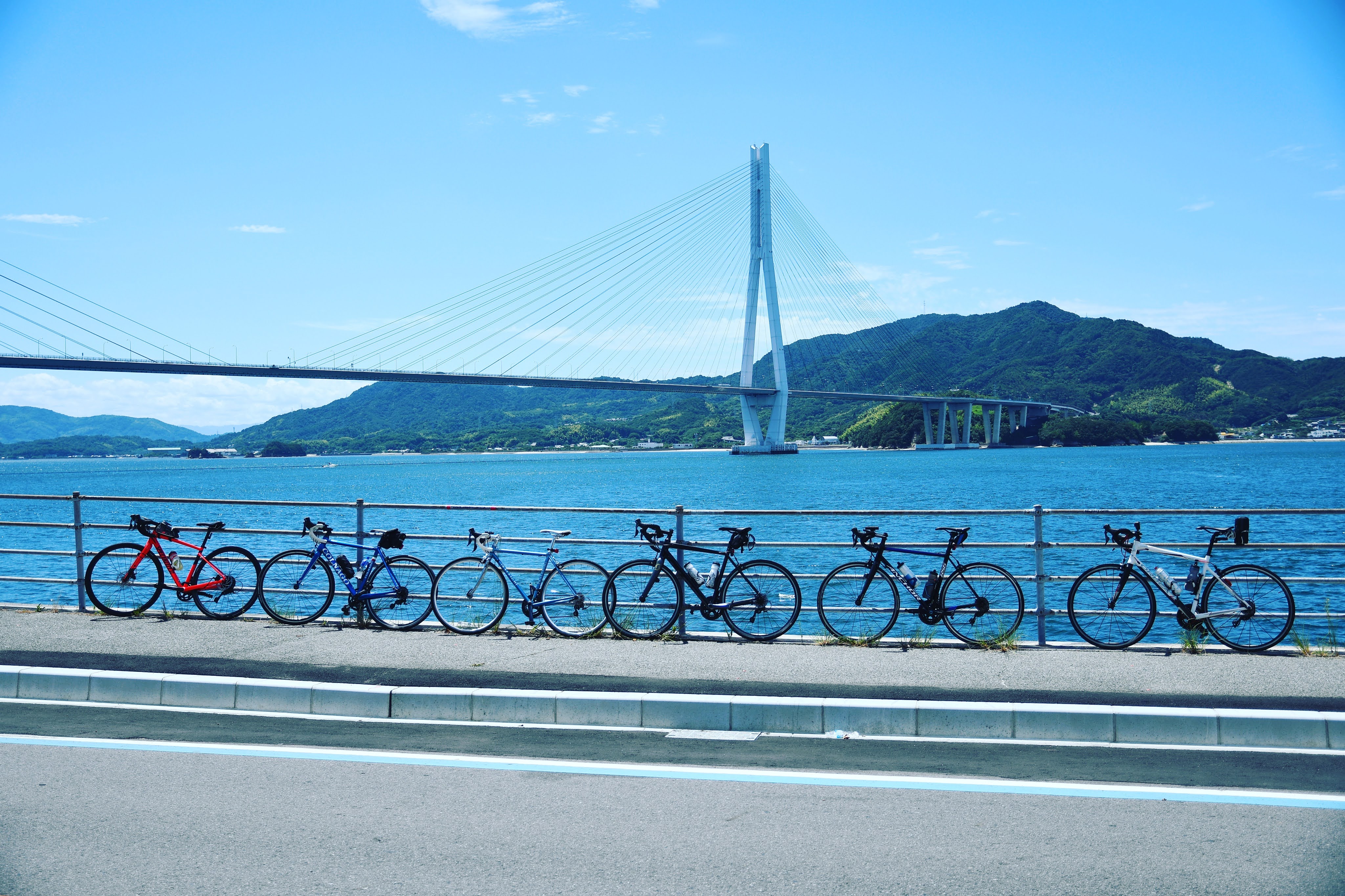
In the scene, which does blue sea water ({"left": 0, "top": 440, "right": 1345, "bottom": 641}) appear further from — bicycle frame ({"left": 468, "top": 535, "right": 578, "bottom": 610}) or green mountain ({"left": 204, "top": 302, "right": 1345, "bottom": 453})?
green mountain ({"left": 204, "top": 302, "right": 1345, "bottom": 453})

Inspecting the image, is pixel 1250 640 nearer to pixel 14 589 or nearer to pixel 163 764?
pixel 163 764

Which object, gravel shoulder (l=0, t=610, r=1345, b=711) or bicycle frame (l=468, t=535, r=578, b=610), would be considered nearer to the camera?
gravel shoulder (l=0, t=610, r=1345, b=711)

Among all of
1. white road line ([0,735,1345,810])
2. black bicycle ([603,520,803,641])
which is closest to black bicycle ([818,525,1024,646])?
black bicycle ([603,520,803,641])

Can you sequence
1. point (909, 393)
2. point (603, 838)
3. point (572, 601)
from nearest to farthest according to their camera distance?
point (603, 838) < point (572, 601) < point (909, 393)

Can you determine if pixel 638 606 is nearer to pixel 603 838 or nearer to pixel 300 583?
pixel 300 583

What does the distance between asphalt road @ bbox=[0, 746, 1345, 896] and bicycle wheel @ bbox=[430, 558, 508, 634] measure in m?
3.65

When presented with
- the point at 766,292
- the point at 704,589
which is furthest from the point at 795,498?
the point at 704,589

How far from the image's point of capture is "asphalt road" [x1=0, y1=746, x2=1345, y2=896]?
3.83 meters

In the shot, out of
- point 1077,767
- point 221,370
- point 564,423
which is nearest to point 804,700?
point 1077,767

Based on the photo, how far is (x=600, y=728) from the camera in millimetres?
6277

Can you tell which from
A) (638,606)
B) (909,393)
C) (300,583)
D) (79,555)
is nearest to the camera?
(638,606)

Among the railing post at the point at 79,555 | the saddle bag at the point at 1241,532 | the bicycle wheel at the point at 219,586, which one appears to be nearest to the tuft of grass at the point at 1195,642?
the saddle bag at the point at 1241,532

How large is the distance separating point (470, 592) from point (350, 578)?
1.25 m

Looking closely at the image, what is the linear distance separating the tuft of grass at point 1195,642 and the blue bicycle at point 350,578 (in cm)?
634
